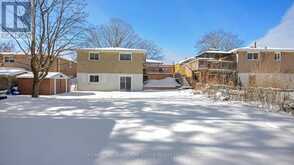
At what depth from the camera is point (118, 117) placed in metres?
7.08

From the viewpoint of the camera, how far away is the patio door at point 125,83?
3206cm

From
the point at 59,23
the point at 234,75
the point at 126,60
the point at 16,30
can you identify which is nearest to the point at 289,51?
the point at 234,75

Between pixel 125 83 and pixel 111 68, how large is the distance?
2.29 metres

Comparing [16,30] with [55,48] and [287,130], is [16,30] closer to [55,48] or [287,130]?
[55,48]

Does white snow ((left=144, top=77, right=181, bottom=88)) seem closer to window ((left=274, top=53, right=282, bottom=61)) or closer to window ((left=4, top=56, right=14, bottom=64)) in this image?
window ((left=274, top=53, right=282, bottom=61))

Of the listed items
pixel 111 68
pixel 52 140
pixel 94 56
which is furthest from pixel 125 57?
pixel 52 140

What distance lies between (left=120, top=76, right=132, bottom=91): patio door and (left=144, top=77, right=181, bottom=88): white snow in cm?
284

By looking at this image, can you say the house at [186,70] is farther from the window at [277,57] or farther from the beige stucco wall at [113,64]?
the window at [277,57]

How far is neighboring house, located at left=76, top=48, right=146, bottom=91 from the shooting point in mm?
31625

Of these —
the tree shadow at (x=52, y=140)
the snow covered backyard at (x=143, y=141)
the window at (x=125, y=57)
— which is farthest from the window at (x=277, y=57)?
the tree shadow at (x=52, y=140)

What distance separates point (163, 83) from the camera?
35500 millimetres

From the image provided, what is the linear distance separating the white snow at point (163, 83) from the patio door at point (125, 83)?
112 inches

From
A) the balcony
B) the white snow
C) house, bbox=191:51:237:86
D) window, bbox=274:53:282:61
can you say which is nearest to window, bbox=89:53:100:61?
the white snow

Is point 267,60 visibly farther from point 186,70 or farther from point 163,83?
point 163,83
